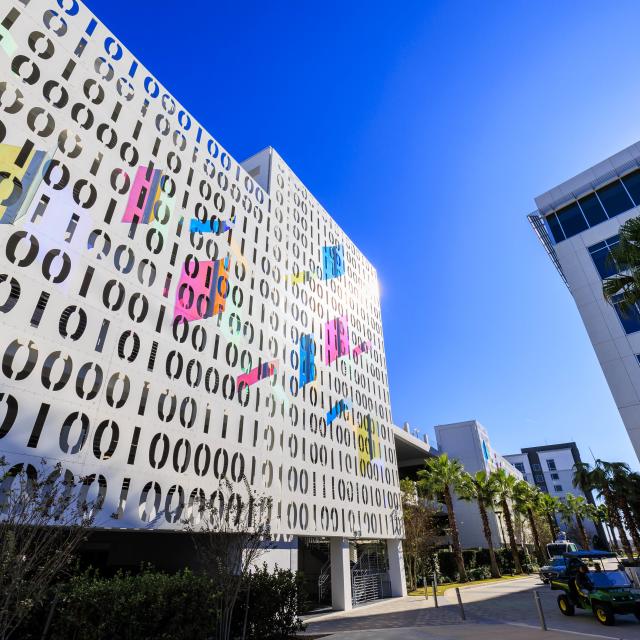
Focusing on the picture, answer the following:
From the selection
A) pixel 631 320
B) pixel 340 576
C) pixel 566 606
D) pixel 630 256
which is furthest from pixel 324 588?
pixel 631 320

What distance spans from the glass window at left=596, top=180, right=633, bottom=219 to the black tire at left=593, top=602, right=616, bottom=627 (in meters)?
28.0

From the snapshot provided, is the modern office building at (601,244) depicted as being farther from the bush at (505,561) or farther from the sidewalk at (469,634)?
the bush at (505,561)

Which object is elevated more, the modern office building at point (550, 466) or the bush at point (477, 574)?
the modern office building at point (550, 466)

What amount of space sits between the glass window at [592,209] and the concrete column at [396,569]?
30600 millimetres

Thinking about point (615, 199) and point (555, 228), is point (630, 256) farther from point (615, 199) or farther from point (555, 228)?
point (555, 228)

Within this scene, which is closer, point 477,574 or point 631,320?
point 631,320

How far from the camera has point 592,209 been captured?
3322 cm

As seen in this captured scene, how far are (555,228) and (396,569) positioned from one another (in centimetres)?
3105

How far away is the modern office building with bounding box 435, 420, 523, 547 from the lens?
56528 mm

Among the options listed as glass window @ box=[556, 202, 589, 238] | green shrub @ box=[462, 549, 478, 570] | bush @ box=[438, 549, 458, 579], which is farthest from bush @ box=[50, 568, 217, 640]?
green shrub @ box=[462, 549, 478, 570]

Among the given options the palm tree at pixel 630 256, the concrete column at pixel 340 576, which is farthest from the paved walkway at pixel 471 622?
the palm tree at pixel 630 256

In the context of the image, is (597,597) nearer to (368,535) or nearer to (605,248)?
(368,535)

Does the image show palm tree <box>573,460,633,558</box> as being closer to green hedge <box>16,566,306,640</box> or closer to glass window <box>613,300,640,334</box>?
glass window <box>613,300,640,334</box>

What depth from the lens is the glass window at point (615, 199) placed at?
1245 inches
